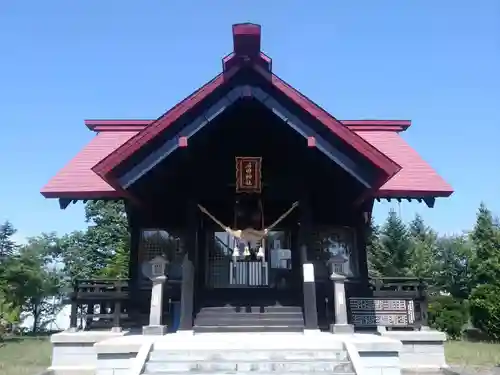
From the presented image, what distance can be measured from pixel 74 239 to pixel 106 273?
16648 millimetres

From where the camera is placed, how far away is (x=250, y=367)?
674cm

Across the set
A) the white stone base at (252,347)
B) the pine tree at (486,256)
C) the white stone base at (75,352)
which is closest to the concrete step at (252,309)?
the white stone base at (252,347)

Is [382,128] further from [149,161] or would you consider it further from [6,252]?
[6,252]

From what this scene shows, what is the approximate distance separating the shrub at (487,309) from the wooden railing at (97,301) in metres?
18.1

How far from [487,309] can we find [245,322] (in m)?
16.8

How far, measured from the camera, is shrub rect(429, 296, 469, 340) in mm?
22891

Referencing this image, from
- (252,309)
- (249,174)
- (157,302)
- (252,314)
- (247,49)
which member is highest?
(247,49)

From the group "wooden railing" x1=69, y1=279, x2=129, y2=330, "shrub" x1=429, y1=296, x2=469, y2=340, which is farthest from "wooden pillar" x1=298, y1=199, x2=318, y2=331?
"shrub" x1=429, y1=296, x2=469, y2=340

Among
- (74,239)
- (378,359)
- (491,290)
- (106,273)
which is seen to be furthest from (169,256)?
(74,239)

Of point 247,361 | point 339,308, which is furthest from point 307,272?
point 247,361

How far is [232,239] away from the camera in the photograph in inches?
433

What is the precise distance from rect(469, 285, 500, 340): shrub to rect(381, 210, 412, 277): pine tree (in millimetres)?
7641

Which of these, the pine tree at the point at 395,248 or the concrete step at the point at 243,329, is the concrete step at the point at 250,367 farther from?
the pine tree at the point at 395,248

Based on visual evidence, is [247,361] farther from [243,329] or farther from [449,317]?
[449,317]
